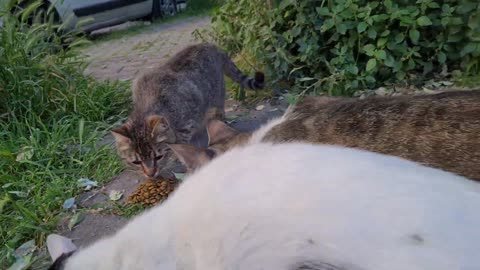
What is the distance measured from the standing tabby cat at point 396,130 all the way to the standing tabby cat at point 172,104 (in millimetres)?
952

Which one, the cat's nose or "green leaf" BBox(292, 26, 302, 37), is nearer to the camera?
the cat's nose

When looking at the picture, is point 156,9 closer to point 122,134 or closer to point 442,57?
point 442,57

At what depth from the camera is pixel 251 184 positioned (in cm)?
119

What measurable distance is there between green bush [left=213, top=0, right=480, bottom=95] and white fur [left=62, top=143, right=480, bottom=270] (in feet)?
9.95

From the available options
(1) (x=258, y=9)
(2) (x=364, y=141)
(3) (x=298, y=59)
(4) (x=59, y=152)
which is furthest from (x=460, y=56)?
(4) (x=59, y=152)

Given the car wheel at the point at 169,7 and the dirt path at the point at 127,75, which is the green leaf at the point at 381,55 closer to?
the dirt path at the point at 127,75

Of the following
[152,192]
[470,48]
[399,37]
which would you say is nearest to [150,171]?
[152,192]

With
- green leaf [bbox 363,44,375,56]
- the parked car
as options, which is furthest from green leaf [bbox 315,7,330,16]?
the parked car

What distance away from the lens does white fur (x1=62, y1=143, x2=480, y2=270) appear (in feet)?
3.34

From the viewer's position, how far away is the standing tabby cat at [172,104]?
11.5 feet

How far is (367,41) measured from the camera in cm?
429

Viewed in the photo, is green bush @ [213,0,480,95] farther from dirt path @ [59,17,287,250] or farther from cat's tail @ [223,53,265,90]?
dirt path @ [59,17,287,250]

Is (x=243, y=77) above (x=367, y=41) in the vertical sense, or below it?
below

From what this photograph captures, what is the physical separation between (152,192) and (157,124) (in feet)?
1.92
